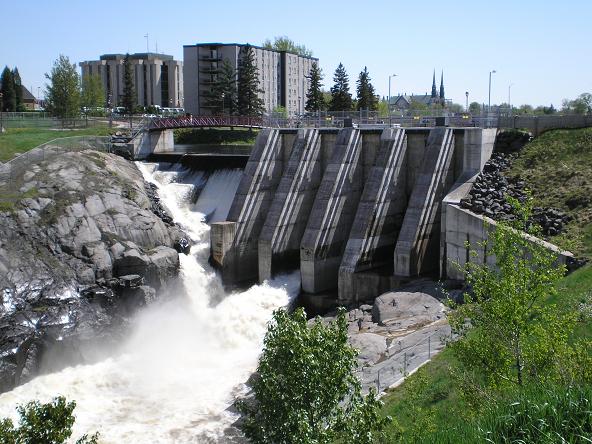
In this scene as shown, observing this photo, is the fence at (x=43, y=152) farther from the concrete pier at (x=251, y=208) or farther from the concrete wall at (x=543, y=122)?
the concrete wall at (x=543, y=122)

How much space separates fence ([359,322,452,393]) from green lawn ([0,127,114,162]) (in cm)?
2718

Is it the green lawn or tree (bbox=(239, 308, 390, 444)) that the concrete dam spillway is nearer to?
the green lawn

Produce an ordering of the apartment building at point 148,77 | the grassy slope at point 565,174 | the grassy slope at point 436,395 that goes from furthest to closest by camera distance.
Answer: the apartment building at point 148,77 < the grassy slope at point 565,174 < the grassy slope at point 436,395

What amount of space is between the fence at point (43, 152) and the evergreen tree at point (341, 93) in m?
39.6

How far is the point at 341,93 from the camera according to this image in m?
82.6

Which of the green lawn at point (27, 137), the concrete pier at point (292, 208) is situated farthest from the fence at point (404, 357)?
the green lawn at point (27, 137)

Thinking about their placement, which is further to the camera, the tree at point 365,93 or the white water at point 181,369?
the tree at point 365,93

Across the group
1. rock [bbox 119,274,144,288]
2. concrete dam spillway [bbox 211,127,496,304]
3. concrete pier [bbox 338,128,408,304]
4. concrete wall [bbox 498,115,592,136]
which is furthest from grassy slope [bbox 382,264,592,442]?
concrete wall [bbox 498,115,592,136]

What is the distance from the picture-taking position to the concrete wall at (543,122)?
38.1 meters

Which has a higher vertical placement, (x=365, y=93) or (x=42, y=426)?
(x=365, y=93)

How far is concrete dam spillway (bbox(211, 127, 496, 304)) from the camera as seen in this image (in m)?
34.5

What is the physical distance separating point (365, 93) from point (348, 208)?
48.7 meters

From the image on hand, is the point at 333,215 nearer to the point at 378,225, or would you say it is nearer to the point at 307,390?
the point at 378,225

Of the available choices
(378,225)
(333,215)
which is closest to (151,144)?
(333,215)
